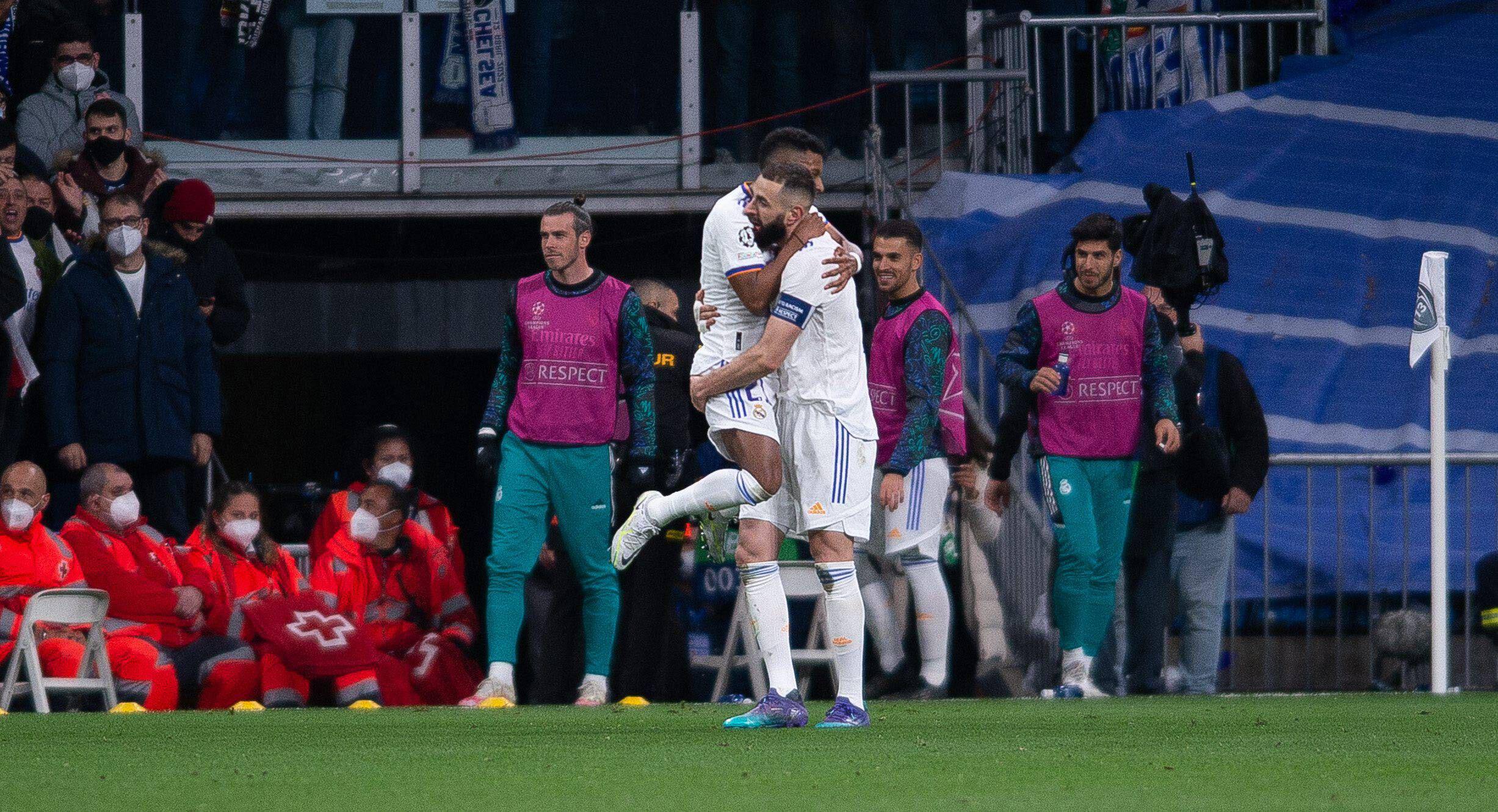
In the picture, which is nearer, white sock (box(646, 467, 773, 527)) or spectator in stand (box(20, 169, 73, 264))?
white sock (box(646, 467, 773, 527))

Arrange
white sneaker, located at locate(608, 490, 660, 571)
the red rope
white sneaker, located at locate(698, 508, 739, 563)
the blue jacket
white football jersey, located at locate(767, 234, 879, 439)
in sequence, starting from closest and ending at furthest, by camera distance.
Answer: white football jersey, located at locate(767, 234, 879, 439) → white sneaker, located at locate(608, 490, 660, 571) → white sneaker, located at locate(698, 508, 739, 563) → the blue jacket → the red rope

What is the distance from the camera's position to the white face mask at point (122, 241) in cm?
970

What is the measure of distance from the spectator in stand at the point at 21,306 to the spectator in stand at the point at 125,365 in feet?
0.40

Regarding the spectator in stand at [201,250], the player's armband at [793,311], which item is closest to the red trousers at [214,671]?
the spectator in stand at [201,250]

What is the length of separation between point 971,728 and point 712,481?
117 cm

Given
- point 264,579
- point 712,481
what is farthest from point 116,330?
point 712,481

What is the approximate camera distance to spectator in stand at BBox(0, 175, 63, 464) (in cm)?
953

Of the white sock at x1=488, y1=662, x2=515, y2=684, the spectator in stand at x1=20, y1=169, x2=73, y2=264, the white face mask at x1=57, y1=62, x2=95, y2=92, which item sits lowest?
the white sock at x1=488, y1=662, x2=515, y2=684

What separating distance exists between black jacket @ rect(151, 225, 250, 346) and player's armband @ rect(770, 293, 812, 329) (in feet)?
16.1

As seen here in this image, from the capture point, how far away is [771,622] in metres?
6.48

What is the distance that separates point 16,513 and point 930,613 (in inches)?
157

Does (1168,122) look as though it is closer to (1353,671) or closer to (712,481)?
(1353,671)

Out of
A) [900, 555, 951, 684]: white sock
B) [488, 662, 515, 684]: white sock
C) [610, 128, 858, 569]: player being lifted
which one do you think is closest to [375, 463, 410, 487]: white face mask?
[488, 662, 515, 684]: white sock

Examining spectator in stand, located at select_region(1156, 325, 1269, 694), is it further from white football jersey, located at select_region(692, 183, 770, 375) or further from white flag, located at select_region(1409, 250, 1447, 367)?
white football jersey, located at select_region(692, 183, 770, 375)
